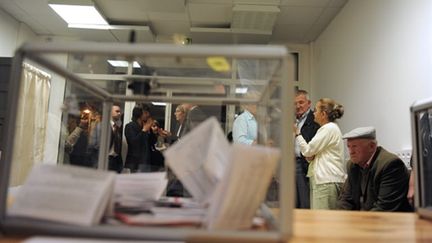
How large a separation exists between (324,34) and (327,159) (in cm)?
227

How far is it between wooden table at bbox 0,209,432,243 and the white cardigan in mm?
1833

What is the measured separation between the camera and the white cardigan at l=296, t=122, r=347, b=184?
292 centimetres

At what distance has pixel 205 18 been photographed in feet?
14.5

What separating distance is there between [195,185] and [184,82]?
412 mm

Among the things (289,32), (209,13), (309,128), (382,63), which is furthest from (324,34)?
(309,128)

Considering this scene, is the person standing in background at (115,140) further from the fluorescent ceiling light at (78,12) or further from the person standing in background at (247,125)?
the fluorescent ceiling light at (78,12)

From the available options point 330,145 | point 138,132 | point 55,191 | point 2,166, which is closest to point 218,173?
point 55,191

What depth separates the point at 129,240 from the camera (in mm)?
569

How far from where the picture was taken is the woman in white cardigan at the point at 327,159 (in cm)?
293

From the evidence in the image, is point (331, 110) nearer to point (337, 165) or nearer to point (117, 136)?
point (337, 165)

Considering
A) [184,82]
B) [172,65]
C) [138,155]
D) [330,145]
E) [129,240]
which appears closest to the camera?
[129,240]

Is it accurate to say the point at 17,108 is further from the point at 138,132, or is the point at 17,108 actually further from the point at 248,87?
the point at 138,132

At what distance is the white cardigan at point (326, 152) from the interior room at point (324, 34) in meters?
0.40

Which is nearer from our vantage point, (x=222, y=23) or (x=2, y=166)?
(x=2, y=166)
